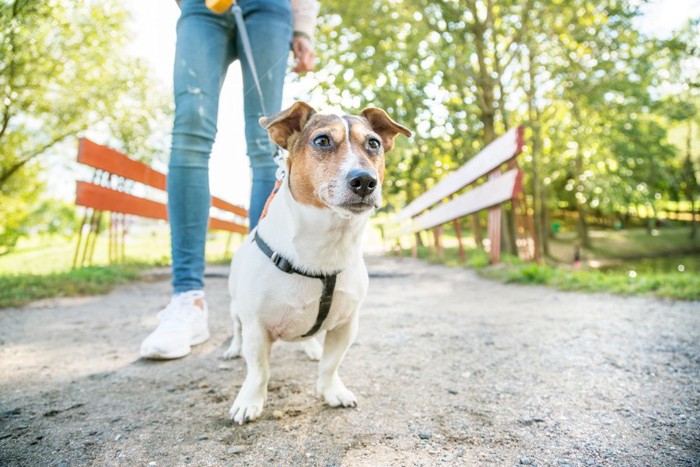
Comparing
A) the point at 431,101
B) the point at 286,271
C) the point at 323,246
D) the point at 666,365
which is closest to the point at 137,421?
the point at 286,271

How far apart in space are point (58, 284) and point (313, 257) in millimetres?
3677

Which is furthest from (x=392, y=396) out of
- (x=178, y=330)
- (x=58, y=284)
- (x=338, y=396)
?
(x=58, y=284)

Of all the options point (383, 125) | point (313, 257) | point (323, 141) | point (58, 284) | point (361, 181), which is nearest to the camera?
point (361, 181)

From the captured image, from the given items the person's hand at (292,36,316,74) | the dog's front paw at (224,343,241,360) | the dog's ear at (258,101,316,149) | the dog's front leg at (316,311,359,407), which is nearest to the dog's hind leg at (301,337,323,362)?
the dog's front paw at (224,343,241,360)

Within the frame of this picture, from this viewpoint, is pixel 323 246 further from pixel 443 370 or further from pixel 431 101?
pixel 431 101

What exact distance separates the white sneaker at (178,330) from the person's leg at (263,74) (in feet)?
1.92

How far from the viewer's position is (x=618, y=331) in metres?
2.84

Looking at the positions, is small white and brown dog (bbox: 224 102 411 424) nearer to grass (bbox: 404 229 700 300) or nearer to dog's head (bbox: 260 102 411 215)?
dog's head (bbox: 260 102 411 215)

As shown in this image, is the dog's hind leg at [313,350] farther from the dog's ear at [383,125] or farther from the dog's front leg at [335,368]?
the dog's ear at [383,125]

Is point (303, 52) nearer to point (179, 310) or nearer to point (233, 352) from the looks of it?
point (179, 310)

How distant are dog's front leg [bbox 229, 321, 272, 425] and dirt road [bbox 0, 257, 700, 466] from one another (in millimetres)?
79

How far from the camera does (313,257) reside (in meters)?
1.77

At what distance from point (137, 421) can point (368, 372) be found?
3.31 ft

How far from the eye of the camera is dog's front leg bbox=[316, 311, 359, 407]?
182cm
